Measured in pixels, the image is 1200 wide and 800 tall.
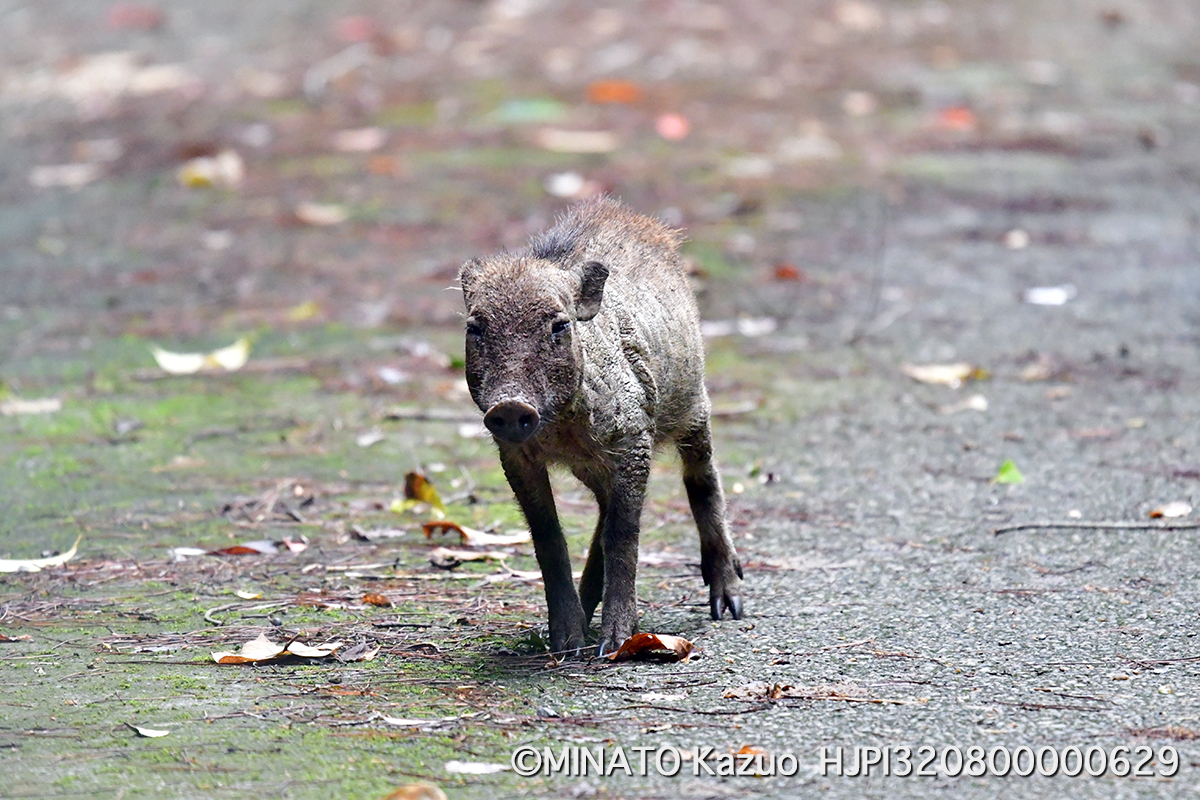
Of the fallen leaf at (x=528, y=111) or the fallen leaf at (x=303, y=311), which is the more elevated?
the fallen leaf at (x=528, y=111)

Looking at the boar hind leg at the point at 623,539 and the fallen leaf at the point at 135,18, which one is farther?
the fallen leaf at the point at 135,18

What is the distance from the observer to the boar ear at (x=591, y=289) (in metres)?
4.36

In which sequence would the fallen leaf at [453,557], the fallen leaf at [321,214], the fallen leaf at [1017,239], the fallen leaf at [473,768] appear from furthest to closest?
the fallen leaf at [321,214] < the fallen leaf at [1017,239] < the fallen leaf at [453,557] < the fallen leaf at [473,768]

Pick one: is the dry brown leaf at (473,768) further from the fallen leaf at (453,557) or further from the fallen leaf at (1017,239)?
the fallen leaf at (1017,239)

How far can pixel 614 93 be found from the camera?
12984 millimetres

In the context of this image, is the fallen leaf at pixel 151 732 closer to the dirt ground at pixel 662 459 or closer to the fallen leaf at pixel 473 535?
the dirt ground at pixel 662 459

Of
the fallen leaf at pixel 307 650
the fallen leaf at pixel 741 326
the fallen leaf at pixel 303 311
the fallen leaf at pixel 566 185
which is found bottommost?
the fallen leaf at pixel 741 326

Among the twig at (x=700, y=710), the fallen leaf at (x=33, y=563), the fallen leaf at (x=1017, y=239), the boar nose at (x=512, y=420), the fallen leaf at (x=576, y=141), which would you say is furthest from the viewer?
the fallen leaf at (x=576, y=141)

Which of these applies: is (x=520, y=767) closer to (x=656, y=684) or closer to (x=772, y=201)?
(x=656, y=684)

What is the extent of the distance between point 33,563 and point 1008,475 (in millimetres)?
3606

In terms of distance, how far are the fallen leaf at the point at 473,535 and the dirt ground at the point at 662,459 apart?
50mm

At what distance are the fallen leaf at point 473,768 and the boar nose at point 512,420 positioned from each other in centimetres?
88

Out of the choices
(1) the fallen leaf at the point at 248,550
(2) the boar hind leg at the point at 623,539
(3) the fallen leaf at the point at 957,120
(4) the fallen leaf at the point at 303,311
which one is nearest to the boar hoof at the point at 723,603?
(2) the boar hind leg at the point at 623,539

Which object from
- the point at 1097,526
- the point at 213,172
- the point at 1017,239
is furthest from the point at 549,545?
the point at 213,172
